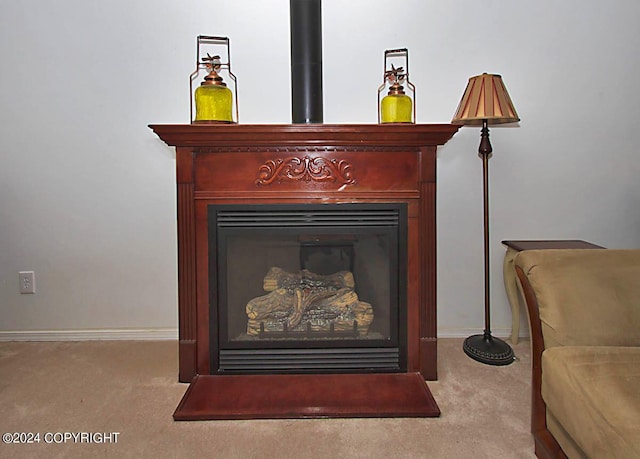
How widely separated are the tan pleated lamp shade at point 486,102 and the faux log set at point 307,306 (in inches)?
37.4

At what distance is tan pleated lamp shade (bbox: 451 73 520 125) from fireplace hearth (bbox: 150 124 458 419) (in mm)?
279

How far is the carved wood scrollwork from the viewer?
2.08 meters

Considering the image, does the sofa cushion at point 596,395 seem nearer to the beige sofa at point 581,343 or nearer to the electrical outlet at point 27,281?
the beige sofa at point 581,343

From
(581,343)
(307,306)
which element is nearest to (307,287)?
(307,306)

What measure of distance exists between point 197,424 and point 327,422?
0.49 metres

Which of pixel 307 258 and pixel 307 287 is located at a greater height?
pixel 307 258


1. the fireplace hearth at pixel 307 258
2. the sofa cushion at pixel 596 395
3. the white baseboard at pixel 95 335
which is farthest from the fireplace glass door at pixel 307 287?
the sofa cushion at pixel 596 395

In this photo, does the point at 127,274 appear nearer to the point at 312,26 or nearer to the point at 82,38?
the point at 82,38

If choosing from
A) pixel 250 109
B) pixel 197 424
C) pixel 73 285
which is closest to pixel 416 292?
pixel 197 424

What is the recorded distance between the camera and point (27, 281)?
2643 mm

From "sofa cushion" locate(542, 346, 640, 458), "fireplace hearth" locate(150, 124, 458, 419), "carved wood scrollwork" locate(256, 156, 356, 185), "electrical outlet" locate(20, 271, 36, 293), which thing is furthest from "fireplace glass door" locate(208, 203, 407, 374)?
"electrical outlet" locate(20, 271, 36, 293)

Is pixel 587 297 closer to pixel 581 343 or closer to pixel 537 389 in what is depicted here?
pixel 581 343

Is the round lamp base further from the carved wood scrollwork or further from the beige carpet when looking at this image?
the carved wood scrollwork

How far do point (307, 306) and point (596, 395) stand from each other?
1261mm
